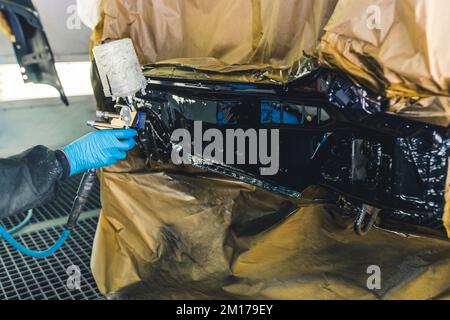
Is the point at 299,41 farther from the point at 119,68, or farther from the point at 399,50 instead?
the point at 119,68

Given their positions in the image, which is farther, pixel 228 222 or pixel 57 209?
pixel 57 209

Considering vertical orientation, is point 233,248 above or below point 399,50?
below

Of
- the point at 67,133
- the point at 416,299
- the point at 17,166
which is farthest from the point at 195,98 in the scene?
the point at 67,133

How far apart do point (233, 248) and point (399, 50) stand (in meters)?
0.98

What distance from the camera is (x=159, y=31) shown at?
5.12ft

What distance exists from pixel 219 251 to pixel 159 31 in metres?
0.91

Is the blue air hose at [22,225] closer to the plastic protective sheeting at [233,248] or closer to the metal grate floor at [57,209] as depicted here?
the metal grate floor at [57,209]

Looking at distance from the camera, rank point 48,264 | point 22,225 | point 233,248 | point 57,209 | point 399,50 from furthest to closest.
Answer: point 57,209
point 22,225
point 48,264
point 233,248
point 399,50

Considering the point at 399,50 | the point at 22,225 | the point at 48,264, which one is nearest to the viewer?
the point at 399,50

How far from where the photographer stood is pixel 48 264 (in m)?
1.80

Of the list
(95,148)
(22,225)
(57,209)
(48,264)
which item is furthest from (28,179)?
(57,209)

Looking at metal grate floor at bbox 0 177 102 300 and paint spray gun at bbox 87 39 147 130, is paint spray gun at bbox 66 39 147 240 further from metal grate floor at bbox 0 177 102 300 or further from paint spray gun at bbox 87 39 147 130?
metal grate floor at bbox 0 177 102 300

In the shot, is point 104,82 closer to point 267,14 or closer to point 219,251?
point 267,14

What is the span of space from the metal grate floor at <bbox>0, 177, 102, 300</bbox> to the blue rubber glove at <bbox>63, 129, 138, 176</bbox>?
555mm
